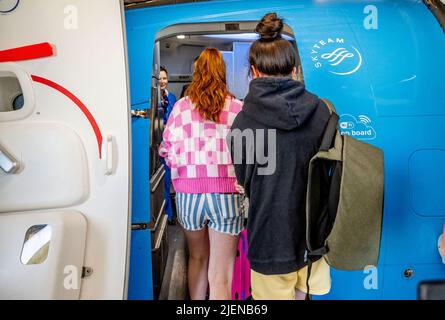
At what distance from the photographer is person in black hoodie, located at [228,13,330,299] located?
0.85 meters

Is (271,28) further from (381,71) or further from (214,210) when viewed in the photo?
(214,210)

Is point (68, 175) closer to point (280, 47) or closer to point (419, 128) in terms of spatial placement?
point (280, 47)

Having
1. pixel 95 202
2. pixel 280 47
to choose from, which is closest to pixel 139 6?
pixel 280 47

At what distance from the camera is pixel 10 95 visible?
1.07 metres

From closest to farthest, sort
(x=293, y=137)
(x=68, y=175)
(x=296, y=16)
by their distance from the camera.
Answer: (x=293, y=137)
(x=68, y=175)
(x=296, y=16)

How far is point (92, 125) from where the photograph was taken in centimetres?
102

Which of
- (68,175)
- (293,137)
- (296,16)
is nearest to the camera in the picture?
(293,137)

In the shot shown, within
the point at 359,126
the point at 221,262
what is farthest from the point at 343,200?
the point at 221,262

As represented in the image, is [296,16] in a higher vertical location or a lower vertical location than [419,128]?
higher

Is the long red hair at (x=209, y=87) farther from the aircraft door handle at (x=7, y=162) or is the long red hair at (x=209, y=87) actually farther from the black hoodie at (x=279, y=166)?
the aircraft door handle at (x=7, y=162)

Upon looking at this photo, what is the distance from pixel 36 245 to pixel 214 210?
27.5 inches

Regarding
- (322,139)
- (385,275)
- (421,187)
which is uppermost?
(322,139)

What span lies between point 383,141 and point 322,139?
0.58 metres

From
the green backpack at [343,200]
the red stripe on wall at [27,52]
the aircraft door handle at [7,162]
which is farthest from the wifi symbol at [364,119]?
the aircraft door handle at [7,162]
